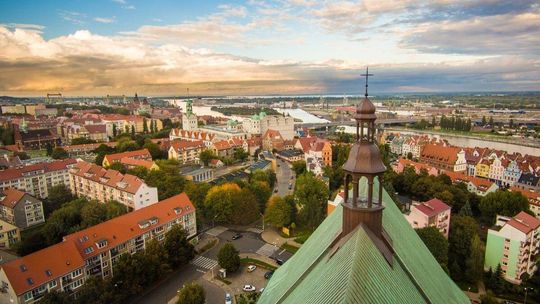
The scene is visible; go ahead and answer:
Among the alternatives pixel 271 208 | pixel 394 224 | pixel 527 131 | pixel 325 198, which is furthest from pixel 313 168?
pixel 527 131

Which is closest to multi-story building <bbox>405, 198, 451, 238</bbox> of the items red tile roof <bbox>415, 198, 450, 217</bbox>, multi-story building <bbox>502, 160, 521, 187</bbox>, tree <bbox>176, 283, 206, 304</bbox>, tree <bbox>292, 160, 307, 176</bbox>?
red tile roof <bbox>415, 198, 450, 217</bbox>

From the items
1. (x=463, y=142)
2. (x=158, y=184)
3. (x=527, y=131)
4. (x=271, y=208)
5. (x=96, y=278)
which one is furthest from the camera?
(x=527, y=131)

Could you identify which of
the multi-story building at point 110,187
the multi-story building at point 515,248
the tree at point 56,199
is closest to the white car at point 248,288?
the multi-story building at point 110,187

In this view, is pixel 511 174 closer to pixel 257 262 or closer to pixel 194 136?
pixel 257 262

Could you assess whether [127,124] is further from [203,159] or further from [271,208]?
[271,208]

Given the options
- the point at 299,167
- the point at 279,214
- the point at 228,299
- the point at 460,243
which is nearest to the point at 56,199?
the point at 279,214

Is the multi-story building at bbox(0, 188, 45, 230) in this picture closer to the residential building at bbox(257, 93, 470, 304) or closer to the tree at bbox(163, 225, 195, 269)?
the tree at bbox(163, 225, 195, 269)

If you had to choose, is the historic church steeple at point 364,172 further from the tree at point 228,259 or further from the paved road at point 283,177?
the paved road at point 283,177
